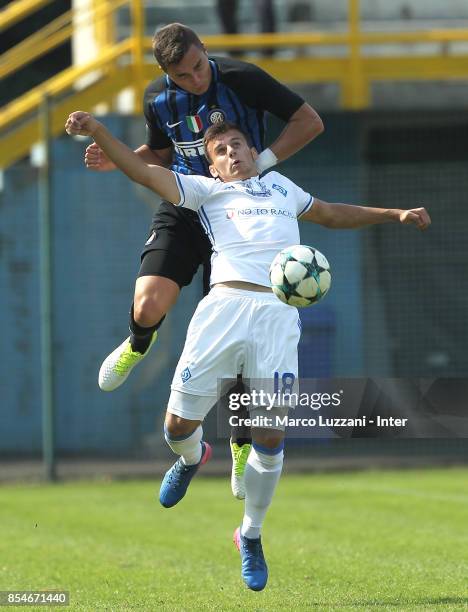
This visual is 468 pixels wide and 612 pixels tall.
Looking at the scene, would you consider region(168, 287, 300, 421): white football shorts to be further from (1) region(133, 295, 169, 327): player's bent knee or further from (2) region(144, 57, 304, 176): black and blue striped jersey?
(2) region(144, 57, 304, 176): black and blue striped jersey

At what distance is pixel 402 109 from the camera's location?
14523mm

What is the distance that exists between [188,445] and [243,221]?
1247mm

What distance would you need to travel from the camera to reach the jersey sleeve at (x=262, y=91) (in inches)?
283

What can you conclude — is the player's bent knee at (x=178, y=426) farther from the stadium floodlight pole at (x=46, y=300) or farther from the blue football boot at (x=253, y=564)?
the stadium floodlight pole at (x=46, y=300)

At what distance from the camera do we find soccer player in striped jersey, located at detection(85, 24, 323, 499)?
7152 millimetres

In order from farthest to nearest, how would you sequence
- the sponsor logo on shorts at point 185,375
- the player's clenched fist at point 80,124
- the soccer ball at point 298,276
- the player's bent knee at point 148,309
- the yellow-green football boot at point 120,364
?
the yellow-green football boot at point 120,364
the player's bent knee at point 148,309
the sponsor logo on shorts at point 185,375
the player's clenched fist at point 80,124
the soccer ball at point 298,276

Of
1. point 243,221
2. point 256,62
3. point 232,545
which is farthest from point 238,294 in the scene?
point 256,62

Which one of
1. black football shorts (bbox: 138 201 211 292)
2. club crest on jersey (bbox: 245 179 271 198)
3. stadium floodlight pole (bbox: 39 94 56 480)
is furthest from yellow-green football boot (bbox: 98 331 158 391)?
stadium floodlight pole (bbox: 39 94 56 480)

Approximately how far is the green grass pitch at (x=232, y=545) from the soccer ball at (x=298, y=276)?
4.69 feet

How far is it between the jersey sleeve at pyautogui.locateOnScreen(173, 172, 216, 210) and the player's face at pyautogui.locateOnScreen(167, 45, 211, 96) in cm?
53

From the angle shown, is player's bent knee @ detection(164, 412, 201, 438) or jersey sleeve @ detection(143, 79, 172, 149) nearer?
player's bent knee @ detection(164, 412, 201, 438)

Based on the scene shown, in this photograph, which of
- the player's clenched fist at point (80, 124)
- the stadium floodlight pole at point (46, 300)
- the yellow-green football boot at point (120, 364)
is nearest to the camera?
the player's clenched fist at point (80, 124)

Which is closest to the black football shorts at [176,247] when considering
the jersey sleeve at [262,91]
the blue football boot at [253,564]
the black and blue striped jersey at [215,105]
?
the black and blue striped jersey at [215,105]

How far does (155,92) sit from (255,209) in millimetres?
1056
